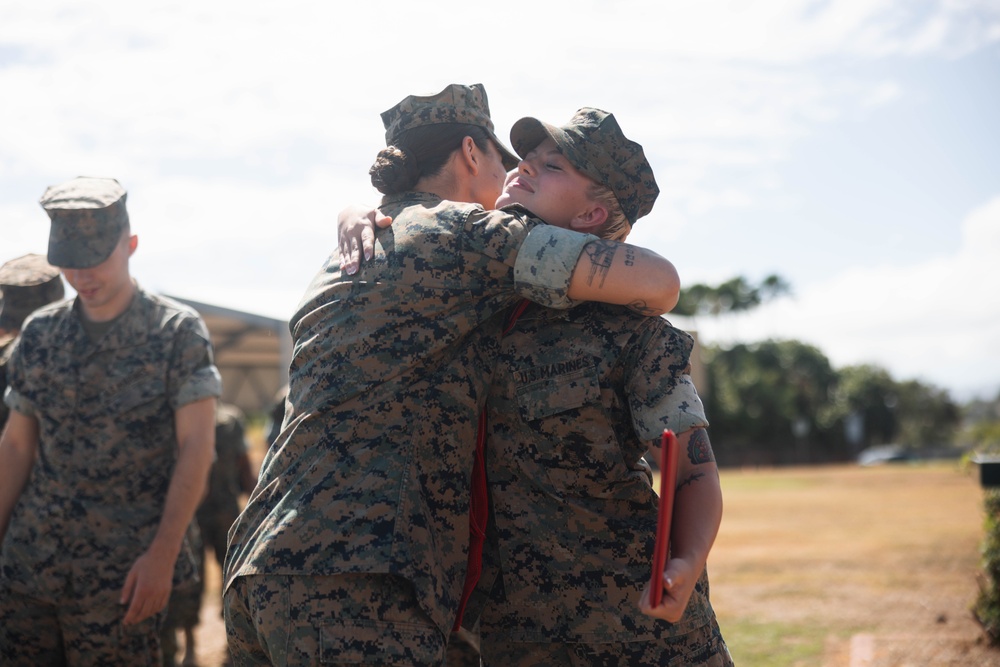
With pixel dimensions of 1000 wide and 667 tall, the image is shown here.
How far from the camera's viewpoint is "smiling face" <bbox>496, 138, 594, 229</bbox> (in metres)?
2.81

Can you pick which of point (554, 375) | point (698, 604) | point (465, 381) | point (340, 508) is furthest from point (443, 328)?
point (698, 604)

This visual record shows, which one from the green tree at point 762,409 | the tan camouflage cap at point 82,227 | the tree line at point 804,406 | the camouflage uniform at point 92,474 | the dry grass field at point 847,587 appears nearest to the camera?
the camouflage uniform at point 92,474

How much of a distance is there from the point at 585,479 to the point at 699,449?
0.31 metres

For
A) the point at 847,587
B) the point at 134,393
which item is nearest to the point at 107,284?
the point at 134,393

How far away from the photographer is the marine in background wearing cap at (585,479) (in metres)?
2.62

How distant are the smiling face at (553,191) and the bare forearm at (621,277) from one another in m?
0.29

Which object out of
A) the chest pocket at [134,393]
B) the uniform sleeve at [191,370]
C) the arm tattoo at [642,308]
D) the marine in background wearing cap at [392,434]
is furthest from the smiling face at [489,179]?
the chest pocket at [134,393]

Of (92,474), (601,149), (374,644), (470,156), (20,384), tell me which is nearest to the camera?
(374,644)

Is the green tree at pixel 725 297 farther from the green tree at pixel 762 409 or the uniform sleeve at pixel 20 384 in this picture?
the uniform sleeve at pixel 20 384

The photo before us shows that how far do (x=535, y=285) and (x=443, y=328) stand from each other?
26 centimetres

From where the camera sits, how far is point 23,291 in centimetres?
548

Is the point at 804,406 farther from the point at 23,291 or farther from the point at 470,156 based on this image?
the point at 470,156

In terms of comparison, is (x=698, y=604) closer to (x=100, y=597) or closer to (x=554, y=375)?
(x=554, y=375)

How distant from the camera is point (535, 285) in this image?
2.50 m
